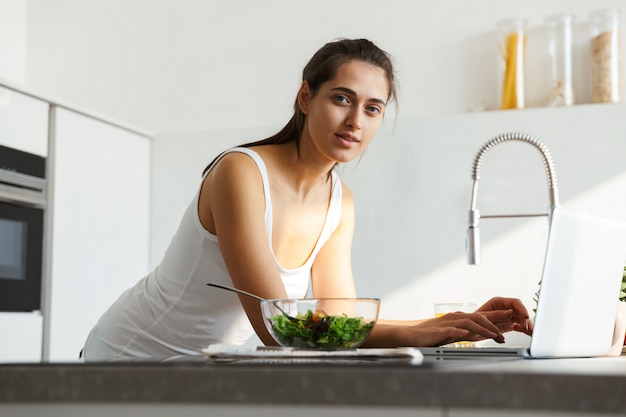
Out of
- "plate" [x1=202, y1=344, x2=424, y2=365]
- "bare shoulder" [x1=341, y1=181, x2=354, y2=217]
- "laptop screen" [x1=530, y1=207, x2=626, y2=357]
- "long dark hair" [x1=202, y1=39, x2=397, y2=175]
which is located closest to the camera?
"plate" [x1=202, y1=344, x2=424, y2=365]

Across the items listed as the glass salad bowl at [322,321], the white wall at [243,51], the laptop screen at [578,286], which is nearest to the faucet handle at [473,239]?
the laptop screen at [578,286]

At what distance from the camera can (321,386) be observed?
2.68 ft

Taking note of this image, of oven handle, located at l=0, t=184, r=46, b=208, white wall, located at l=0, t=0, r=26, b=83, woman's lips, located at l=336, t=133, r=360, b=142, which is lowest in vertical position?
oven handle, located at l=0, t=184, r=46, b=208

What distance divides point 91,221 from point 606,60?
2.03 meters

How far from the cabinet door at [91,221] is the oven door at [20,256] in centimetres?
6

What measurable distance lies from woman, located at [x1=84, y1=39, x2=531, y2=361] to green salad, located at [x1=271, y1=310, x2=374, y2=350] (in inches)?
17.1

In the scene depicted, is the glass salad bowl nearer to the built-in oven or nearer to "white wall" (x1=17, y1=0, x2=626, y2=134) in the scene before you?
the built-in oven

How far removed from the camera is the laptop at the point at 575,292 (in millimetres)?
1432

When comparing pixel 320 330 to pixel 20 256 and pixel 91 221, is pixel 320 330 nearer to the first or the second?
pixel 20 256

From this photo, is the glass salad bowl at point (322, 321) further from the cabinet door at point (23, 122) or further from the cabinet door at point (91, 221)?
the cabinet door at point (91, 221)

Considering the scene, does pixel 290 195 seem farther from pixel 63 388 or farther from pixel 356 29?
pixel 356 29

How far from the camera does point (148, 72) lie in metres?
3.96

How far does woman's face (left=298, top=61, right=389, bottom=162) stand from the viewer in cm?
205

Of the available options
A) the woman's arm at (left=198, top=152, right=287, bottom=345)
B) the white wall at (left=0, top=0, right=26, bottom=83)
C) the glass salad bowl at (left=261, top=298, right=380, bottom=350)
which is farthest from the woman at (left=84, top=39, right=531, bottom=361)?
the white wall at (left=0, top=0, right=26, bottom=83)
